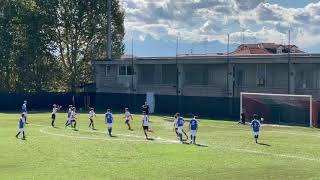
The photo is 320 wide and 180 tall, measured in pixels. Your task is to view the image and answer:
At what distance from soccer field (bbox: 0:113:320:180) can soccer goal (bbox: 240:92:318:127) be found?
692cm

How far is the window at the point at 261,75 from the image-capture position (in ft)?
225

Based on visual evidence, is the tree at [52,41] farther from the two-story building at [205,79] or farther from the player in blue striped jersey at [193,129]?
the player in blue striped jersey at [193,129]

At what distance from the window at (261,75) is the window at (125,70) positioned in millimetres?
19033

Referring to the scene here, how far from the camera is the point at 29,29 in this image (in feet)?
281

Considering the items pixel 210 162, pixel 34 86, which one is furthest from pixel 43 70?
pixel 210 162

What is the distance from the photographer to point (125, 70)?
8081 cm

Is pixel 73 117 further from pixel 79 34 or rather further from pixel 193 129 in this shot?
pixel 79 34

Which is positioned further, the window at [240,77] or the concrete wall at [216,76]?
the window at [240,77]

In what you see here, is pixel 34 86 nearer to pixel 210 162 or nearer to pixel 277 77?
pixel 277 77

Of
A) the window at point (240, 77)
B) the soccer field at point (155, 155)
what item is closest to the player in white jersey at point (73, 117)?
the soccer field at point (155, 155)

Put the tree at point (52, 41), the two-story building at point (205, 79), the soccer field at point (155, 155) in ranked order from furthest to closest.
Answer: the tree at point (52, 41) < the two-story building at point (205, 79) < the soccer field at point (155, 155)

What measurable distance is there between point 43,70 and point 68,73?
513 cm

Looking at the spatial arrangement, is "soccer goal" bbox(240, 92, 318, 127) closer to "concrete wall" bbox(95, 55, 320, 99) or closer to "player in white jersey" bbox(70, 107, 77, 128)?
"concrete wall" bbox(95, 55, 320, 99)

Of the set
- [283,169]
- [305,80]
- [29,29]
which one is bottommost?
[283,169]
